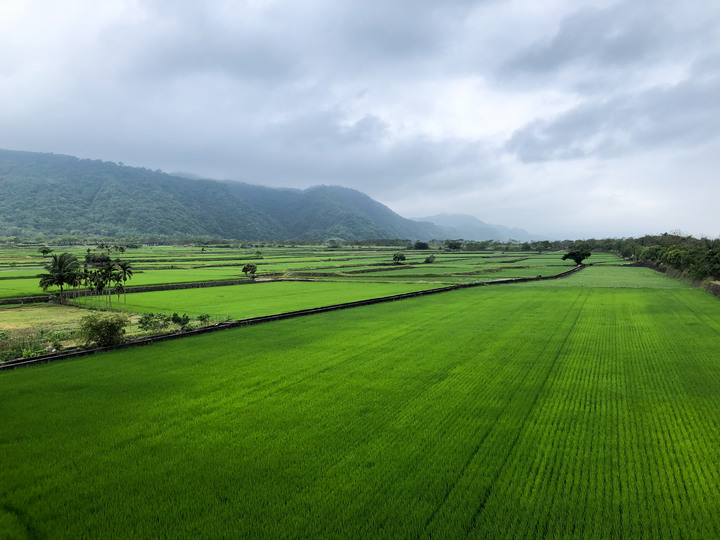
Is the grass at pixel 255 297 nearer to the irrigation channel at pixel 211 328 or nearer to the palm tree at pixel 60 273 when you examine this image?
the irrigation channel at pixel 211 328

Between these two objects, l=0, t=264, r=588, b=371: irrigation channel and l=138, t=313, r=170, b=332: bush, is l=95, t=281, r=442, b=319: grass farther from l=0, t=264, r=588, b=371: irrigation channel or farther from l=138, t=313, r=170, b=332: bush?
l=138, t=313, r=170, b=332: bush

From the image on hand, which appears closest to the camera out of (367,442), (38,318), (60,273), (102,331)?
(367,442)

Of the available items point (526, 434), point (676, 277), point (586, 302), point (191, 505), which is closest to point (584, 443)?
point (526, 434)

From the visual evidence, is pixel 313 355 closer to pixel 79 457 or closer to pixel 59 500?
pixel 79 457

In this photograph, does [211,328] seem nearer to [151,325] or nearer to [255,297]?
[151,325]

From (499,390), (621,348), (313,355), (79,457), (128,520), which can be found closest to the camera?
(128,520)

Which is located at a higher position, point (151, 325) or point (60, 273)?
point (60, 273)

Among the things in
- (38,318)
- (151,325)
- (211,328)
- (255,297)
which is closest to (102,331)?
(151,325)

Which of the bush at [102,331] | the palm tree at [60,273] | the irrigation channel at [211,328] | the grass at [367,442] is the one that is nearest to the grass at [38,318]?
the palm tree at [60,273]
